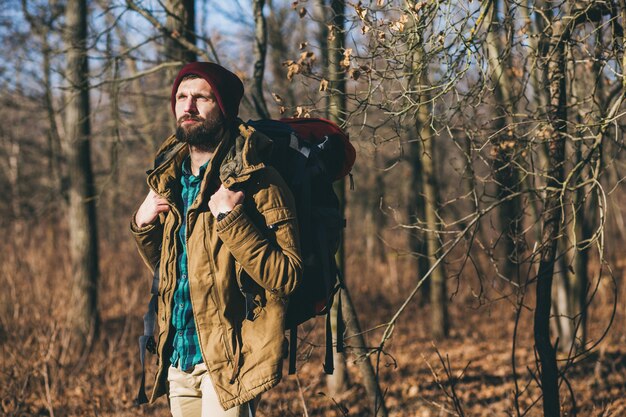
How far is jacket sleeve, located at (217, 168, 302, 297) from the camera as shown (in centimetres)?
247

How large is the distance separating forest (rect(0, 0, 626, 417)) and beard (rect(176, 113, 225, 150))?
64cm

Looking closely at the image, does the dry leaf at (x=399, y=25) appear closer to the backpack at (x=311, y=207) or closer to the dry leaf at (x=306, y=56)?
the dry leaf at (x=306, y=56)

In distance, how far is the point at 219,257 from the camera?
2.60 metres

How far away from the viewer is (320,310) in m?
2.79

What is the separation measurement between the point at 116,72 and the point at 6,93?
8504mm

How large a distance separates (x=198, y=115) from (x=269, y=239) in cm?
56

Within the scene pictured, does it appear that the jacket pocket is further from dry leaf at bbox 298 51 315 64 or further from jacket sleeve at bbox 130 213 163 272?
dry leaf at bbox 298 51 315 64

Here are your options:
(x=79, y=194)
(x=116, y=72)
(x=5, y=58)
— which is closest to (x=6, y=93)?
Result: (x=5, y=58)

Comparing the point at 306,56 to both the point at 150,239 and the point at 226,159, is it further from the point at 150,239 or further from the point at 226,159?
the point at 150,239

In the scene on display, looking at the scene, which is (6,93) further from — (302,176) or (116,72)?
(302,176)

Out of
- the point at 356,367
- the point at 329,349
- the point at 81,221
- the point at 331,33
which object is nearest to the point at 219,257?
the point at 329,349

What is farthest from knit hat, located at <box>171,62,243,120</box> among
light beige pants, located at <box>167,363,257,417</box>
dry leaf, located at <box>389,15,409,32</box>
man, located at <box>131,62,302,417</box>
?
light beige pants, located at <box>167,363,257,417</box>

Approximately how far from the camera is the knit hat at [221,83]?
2.63 metres

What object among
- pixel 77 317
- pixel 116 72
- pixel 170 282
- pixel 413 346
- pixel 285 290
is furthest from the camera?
pixel 413 346
